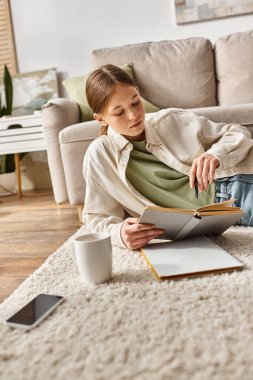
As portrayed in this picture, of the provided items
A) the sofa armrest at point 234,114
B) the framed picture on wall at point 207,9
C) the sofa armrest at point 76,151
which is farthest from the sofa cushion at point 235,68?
the sofa armrest at point 76,151

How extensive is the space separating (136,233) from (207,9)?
2.19 m

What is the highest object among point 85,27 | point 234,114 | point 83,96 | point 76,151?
point 85,27

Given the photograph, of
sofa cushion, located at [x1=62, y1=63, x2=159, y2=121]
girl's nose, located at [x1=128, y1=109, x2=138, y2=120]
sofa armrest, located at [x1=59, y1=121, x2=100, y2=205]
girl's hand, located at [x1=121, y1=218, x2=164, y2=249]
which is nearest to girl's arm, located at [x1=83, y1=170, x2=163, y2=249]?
girl's hand, located at [x1=121, y1=218, x2=164, y2=249]

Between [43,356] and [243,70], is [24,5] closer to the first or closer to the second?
[243,70]

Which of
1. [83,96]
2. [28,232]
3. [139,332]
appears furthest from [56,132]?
[139,332]

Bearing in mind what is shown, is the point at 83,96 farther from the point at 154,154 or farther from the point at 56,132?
the point at 154,154

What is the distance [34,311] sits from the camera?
2.87ft

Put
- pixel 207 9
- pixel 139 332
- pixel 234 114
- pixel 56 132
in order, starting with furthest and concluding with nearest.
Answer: pixel 207 9, pixel 56 132, pixel 234 114, pixel 139 332

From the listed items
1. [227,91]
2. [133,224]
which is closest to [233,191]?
[133,224]

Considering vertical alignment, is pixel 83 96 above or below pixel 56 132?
above

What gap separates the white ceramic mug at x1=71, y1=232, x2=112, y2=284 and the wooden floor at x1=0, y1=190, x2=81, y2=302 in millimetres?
286

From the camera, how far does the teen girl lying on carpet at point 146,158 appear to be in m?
1.30

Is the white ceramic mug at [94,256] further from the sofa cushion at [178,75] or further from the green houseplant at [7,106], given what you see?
the green houseplant at [7,106]

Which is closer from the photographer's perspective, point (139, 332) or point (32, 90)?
point (139, 332)
